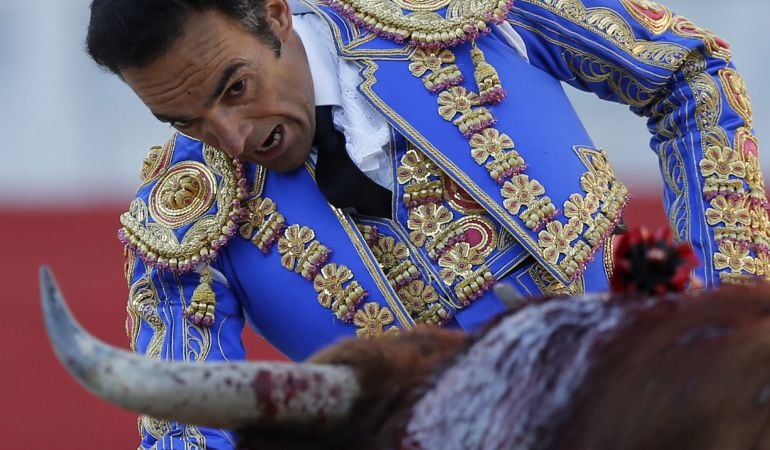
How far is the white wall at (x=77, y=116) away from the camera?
20.1 ft

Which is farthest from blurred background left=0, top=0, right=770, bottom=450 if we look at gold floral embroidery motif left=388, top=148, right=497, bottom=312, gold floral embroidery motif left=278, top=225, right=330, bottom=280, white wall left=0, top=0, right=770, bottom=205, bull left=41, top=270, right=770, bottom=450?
bull left=41, top=270, right=770, bottom=450

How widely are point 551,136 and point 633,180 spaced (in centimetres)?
405

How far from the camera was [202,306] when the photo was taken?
2.36 m

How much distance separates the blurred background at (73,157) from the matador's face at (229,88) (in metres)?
3.73

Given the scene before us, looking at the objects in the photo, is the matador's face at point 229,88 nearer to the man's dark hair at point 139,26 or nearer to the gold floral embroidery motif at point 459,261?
the man's dark hair at point 139,26

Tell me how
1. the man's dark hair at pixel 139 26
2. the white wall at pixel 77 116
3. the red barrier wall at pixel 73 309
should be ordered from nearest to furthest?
the man's dark hair at pixel 139 26, the red barrier wall at pixel 73 309, the white wall at pixel 77 116

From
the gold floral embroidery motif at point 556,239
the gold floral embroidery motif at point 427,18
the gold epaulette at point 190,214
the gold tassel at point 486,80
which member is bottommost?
the gold floral embroidery motif at point 556,239

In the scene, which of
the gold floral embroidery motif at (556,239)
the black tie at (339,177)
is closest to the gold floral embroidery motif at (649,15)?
the gold floral embroidery motif at (556,239)

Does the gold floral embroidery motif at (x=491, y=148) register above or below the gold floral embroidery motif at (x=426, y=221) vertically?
above

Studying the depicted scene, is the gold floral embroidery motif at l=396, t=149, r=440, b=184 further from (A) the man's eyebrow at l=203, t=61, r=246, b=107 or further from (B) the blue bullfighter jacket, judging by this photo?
(A) the man's eyebrow at l=203, t=61, r=246, b=107

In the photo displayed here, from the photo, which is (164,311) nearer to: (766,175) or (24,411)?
(24,411)

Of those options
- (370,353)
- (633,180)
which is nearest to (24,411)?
(633,180)

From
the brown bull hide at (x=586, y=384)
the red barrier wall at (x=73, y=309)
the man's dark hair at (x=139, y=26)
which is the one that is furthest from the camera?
the red barrier wall at (x=73, y=309)

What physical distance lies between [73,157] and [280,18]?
13.8 ft
